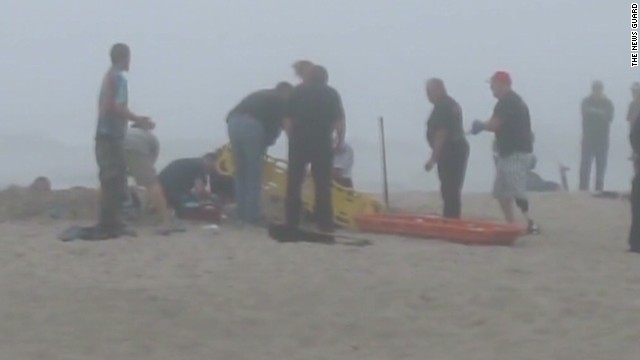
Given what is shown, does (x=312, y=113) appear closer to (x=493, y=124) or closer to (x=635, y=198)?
(x=493, y=124)

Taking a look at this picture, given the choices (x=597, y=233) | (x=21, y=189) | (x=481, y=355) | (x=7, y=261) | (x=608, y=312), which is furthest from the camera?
(x=21, y=189)

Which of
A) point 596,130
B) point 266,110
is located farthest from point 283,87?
point 596,130

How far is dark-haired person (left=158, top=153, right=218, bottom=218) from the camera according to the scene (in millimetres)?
14363

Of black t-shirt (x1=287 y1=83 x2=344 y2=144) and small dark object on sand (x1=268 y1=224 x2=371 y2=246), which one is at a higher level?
black t-shirt (x1=287 y1=83 x2=344 y2=144)

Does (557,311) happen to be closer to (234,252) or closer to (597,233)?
(234,252)

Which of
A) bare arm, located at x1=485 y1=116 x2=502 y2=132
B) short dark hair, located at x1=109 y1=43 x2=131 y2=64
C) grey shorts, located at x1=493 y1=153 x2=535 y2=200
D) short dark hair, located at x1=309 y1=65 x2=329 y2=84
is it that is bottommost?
grey shorts, located at x1=493 y1=153 x2=535 y2=200

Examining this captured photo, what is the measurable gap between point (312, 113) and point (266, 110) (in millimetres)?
705

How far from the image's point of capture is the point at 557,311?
9.37 meters

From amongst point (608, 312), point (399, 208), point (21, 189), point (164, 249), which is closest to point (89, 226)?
point (164, 249)

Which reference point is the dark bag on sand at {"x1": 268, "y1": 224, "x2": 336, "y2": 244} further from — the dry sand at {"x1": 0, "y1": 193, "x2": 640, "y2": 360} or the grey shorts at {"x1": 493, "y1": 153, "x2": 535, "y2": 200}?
the grey shorts at {"x1": 493, "y1": 153, "x2": 535, "y2": 200}

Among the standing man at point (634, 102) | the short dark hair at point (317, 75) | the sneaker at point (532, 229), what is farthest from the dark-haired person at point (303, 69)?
the standing man at point (634, 102)

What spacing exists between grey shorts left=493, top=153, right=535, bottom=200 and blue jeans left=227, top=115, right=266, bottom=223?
1.99 m

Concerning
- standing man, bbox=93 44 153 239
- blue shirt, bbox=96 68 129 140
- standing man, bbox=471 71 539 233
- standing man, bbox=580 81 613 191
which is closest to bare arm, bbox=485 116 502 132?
standing man, bbox=471 71 539 233

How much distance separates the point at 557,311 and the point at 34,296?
3.09 metres
